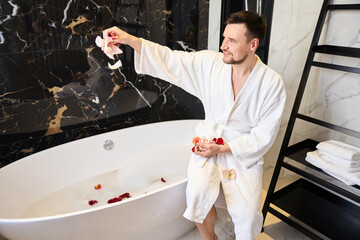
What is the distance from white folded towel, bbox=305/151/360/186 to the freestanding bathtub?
0.80 metres

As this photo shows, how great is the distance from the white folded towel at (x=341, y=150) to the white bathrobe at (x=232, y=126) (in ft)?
1.21

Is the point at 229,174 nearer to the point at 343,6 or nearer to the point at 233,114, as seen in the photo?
the point at 233,114

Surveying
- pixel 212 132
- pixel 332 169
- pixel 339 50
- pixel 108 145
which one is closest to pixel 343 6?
pixel 339 50

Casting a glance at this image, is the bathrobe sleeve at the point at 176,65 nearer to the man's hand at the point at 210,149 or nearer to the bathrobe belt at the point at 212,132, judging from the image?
the bathrobe belt at the point at 212,132

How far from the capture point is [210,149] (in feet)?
5.90

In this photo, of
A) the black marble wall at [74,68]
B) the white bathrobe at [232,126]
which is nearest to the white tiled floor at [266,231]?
the white bathrobe at [232,126]

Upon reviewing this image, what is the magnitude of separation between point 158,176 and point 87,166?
1.83 ft

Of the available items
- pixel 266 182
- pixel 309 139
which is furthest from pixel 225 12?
pixel 266 182

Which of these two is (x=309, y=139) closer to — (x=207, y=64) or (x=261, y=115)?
(x=261, y=115)

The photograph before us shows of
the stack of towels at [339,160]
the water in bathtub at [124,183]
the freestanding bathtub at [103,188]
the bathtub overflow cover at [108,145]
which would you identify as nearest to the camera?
the freestanding bathtub at [103,188]

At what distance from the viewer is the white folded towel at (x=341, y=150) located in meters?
1.79

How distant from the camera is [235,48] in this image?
5.66ft

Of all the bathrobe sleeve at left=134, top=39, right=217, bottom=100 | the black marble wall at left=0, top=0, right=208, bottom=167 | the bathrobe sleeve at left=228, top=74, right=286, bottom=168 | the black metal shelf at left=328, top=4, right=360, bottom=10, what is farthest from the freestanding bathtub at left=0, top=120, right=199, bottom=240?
the black metal shelf at left=328, top=4, right=360, bottom=10

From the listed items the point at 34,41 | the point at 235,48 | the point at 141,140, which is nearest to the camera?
the point at 235,48
